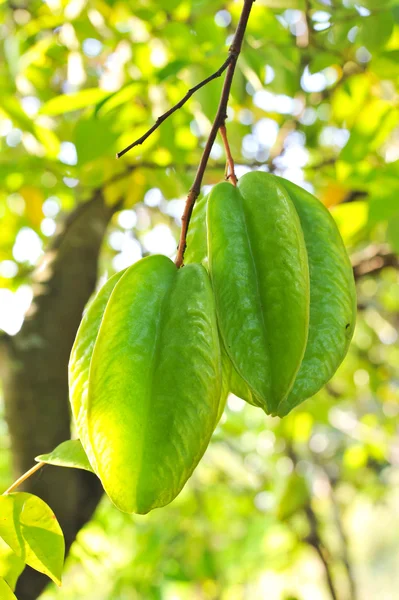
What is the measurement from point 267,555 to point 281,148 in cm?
278

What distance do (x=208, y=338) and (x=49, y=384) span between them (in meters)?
1.24

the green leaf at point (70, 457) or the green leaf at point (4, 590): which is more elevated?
the green leaf at point (70, 457)

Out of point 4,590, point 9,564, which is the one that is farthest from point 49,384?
point 4,590

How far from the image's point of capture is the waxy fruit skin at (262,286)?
26.9 inches

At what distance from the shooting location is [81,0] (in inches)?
79.2

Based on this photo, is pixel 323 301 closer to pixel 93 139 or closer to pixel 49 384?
pixel 93 139

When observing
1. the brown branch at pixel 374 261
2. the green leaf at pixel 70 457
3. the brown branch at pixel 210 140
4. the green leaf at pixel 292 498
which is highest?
the brown branch at pixel 210 140

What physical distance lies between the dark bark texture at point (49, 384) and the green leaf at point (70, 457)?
0.79 metres

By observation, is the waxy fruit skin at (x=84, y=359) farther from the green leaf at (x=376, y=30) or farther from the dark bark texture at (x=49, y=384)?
the green leaf at (x=376, y=30)

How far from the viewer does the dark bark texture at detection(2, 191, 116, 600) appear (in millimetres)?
1638

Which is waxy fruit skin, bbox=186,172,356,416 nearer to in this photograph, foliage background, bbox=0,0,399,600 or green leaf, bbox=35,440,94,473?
green leaf, bbox=35,440,94,473

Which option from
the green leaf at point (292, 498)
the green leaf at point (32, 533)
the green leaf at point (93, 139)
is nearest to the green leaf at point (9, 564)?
the green leaf at point (32, 533)

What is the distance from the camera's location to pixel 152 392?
2.17ft

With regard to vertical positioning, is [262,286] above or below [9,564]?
above
